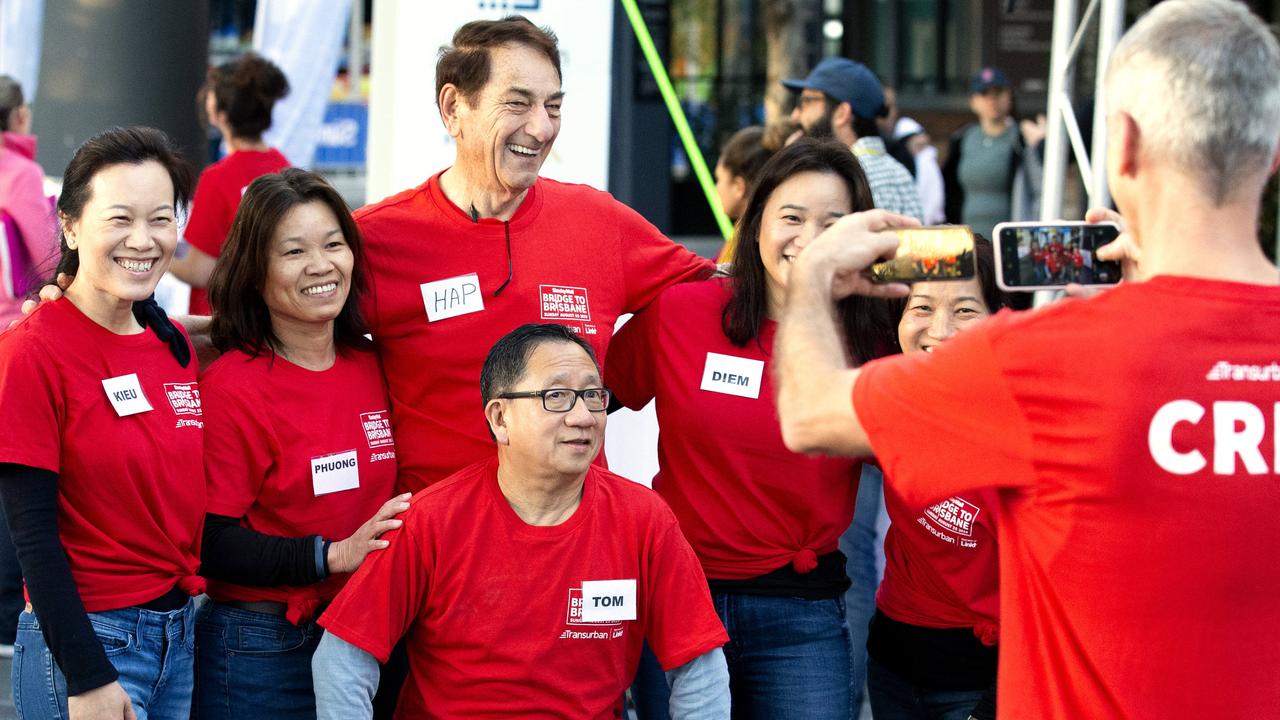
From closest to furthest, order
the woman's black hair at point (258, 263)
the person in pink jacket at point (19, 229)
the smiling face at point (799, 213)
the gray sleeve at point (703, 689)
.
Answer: the gray sleeve at point (703, 689) < the woman's black hair at point (258, 263) < the smiling face at point (799, 213) < the person in pink jacket at point (19, 229)

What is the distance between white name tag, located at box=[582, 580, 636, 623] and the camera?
2920 millimetres

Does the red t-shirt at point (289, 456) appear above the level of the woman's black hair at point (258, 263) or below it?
below

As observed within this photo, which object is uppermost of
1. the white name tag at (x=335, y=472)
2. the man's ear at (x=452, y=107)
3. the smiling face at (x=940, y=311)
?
the man's ear at (x=452, y=107)

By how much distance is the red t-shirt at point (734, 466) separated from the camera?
10.3 ft

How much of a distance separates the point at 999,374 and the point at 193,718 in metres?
2.08

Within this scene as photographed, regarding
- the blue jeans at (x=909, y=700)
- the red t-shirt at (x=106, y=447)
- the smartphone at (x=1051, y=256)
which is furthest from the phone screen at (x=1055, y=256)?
the red t-shirt at (x=106, y=447)

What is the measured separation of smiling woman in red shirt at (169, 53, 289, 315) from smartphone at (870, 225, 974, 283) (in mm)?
4191

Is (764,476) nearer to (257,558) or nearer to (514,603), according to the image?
(514,603)

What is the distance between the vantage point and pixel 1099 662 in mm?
1765

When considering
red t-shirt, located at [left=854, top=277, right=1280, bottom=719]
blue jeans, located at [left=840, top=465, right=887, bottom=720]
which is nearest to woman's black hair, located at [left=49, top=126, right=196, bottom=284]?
red t-shirt, located at [left=854, top=277, right=1280, bottom=719]

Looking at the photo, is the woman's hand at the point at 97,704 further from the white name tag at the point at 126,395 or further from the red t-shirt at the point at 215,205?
the red t-shirt at the point at 215,205

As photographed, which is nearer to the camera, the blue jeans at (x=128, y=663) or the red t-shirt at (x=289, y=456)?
the blue jeans at (x=128, y=663)

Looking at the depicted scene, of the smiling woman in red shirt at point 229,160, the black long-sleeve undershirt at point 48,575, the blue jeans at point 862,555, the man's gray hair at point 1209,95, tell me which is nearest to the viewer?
the man's gray hair at point 1209,95

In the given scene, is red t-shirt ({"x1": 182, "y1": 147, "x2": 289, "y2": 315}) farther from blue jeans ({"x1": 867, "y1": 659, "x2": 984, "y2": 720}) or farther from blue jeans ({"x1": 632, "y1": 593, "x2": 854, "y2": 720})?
blue jeans ({"x1": 867, "y1": 659, "x2": 984, "y2": 720})
